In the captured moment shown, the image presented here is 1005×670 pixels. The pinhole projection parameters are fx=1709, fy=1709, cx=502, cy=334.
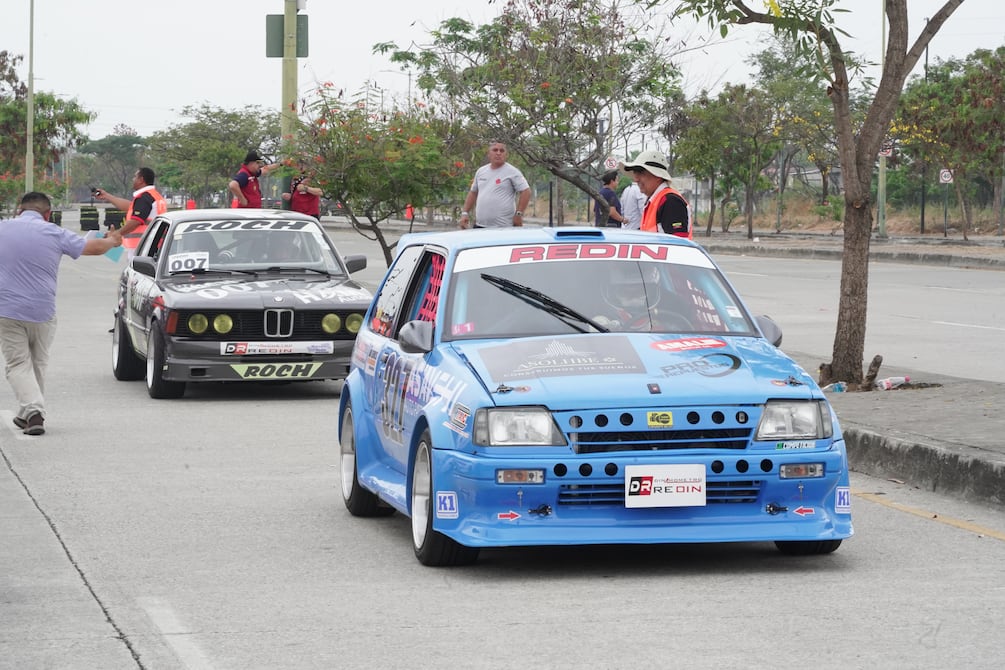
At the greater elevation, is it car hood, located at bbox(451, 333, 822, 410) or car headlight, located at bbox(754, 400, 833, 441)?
car hood, located at bbox(451, 333, 822, 410)

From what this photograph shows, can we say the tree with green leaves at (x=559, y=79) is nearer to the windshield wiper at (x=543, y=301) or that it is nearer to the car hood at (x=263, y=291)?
the car hood at (x=263, y=291)

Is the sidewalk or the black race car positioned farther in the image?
the black race car

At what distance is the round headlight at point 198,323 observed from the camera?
45.4ft

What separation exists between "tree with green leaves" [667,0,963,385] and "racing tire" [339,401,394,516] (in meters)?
5.07

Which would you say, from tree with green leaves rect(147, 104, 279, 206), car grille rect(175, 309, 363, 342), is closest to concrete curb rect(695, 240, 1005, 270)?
car grille rect(175, 309, 363, 342)

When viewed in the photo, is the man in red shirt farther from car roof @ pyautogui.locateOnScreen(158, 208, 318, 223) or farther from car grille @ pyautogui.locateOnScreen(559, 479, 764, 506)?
car grille @ pyautogui.locateOnScreen(559, 479, 764, 506)

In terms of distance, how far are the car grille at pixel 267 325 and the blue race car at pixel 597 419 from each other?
5956 millimetres

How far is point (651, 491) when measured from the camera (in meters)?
6.84

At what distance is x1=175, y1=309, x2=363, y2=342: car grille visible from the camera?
45.4 ft

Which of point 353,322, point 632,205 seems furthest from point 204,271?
point 632,205

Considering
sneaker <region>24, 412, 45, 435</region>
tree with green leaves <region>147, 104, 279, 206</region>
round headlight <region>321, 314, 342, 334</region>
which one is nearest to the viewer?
sneaker <region>24, 412, 45, 435</region>

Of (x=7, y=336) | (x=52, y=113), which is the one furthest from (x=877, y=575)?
(x=52, y=113)

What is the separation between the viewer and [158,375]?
13930 millimetres

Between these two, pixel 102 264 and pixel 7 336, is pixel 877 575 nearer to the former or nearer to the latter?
pixel 7 336
